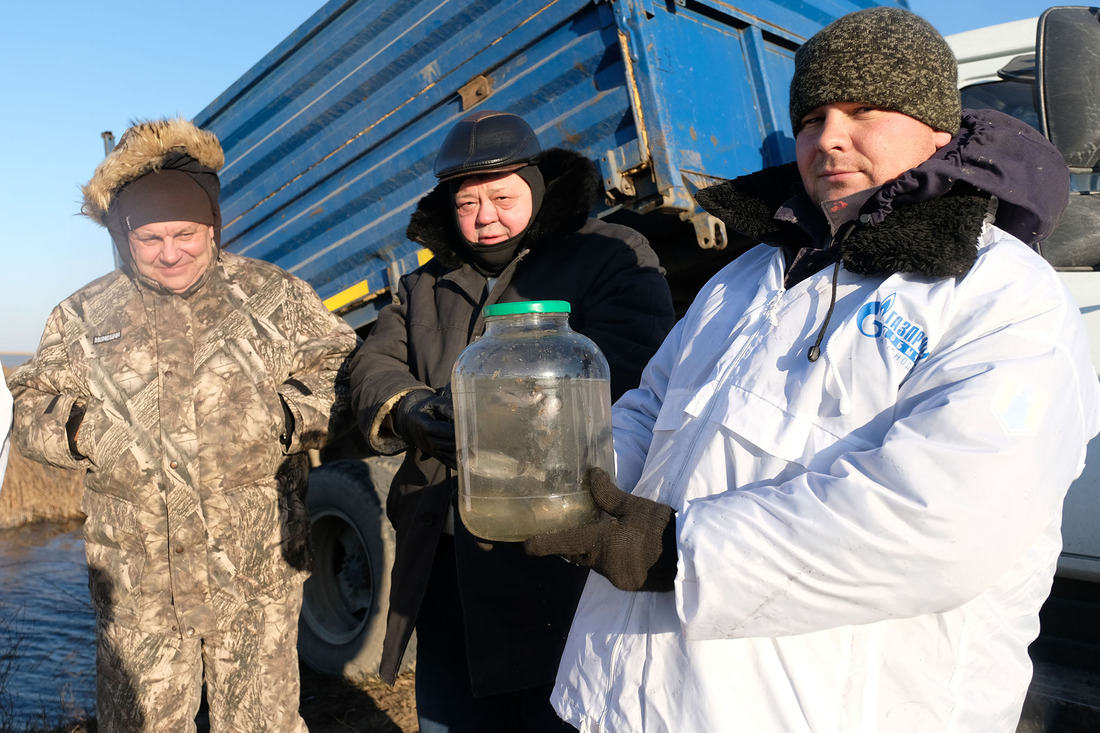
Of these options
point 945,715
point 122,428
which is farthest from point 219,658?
point 945,715

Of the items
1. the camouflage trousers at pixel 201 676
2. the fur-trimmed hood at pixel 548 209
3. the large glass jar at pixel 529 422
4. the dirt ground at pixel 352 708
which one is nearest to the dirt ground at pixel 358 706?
the dirt ground at pixel 352 708

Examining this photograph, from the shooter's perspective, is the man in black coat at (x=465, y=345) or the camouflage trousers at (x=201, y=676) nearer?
the man in black coat at (x=465, y=345)

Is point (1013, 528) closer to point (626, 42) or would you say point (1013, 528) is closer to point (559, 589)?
point (559, 589)

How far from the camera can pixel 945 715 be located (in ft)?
3.61

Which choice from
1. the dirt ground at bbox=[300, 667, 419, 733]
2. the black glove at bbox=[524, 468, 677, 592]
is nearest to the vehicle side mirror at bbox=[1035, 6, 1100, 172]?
the black glove at bbox=[524, 468, 677, 592]

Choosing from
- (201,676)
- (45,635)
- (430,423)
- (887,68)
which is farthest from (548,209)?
(45,635)

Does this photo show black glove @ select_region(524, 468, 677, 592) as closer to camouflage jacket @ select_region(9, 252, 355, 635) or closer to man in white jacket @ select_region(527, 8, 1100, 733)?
man in white jacket @ select_region(527, 8, 1100, 733)

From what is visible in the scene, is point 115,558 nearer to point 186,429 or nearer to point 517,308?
point 186,429

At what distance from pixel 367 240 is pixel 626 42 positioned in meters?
2.01

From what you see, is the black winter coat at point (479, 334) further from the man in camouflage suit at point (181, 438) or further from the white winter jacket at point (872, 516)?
the white winter jacket at point (872, 516)

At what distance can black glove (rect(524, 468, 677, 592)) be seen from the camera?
1.20 m

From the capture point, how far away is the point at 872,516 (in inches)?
40.5

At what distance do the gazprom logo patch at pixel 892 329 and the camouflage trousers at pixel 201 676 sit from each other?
2.08 m

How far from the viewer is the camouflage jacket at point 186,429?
2455 mm
